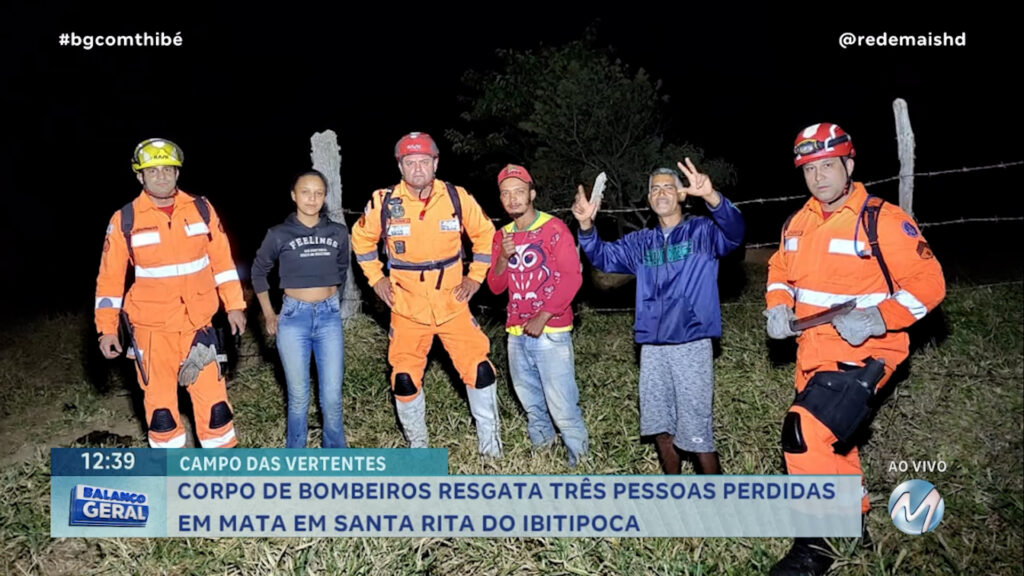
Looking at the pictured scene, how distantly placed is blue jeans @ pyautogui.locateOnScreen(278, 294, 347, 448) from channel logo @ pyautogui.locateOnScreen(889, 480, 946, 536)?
11.7 ft

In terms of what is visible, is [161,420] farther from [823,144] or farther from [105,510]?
[823,144]

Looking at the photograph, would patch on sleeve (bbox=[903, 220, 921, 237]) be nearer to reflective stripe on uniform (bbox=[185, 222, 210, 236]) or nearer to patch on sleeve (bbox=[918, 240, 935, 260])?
patch on sleeve (bbox=[918, 240, 935, 260])

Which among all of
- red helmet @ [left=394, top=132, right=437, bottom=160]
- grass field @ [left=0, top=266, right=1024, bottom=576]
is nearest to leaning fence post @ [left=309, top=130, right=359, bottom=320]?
grass field @ [left=0, top=266, right=1024, bottom=576]

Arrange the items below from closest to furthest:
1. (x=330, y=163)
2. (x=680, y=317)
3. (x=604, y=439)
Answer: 1. (x=680, y=317)
2. (x=604, y=439)
3. (x=330, y=163)

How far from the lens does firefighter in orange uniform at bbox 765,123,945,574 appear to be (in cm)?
366

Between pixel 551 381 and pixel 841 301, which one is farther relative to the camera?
pixel 551 381

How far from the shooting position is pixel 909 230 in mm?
3725

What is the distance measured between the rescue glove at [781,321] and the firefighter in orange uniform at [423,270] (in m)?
1.90

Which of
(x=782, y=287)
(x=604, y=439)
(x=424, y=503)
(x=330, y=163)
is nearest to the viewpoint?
(x=782, y=287)

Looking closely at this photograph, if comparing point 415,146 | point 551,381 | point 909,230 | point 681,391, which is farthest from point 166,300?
point 909,230

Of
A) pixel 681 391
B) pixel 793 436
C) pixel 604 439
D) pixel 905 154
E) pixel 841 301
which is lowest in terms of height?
pixel 604 439

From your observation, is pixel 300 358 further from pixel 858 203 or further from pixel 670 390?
pixel 858 203

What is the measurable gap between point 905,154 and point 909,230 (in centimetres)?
434

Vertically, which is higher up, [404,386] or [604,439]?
[404,386]
